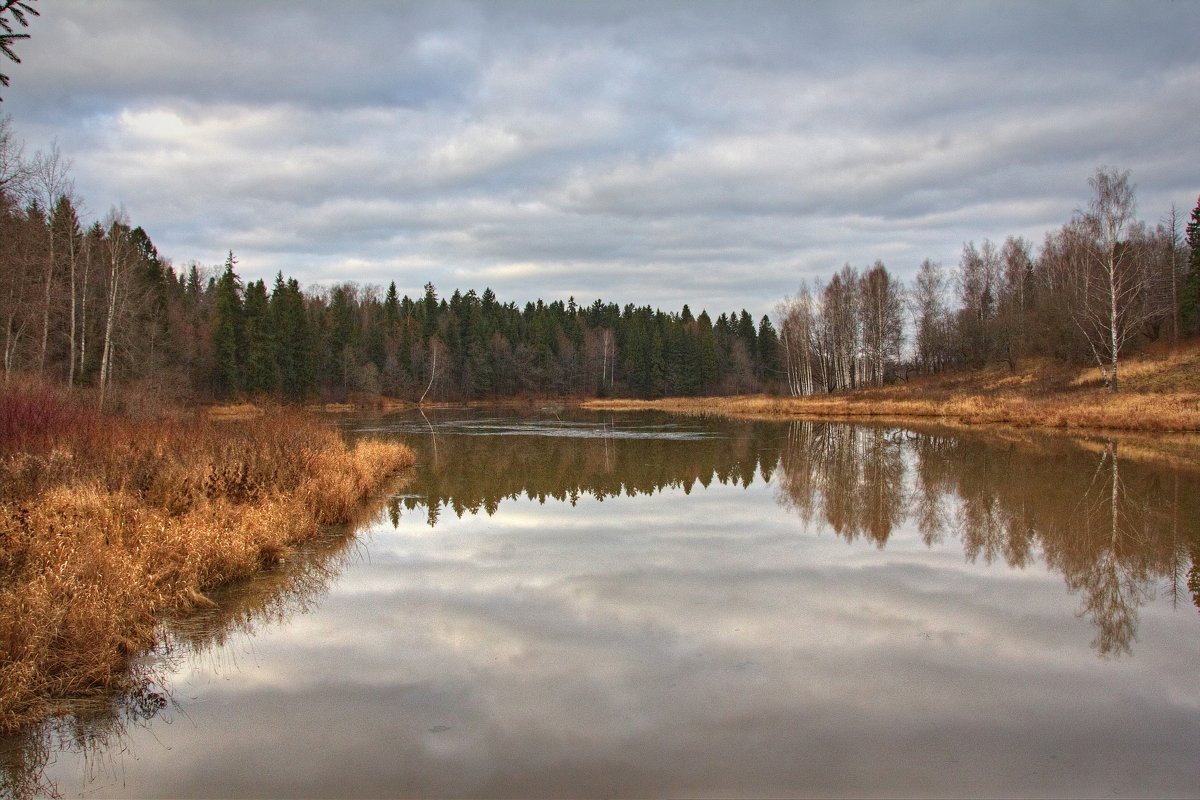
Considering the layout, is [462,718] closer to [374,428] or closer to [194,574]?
[194,574]

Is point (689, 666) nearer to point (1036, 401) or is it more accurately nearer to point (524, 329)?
point (1036, 401)

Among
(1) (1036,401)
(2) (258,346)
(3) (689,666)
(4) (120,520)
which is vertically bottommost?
(3) (689,666)

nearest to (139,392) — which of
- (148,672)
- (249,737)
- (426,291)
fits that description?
(148,672)

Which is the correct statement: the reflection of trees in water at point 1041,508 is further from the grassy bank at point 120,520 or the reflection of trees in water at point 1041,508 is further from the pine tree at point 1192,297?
the pine tree at point 1192,297

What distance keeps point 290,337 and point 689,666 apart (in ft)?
207

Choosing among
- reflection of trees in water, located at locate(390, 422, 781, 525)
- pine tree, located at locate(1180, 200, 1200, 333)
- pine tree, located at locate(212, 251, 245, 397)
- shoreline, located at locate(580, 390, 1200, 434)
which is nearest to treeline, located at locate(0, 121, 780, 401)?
pine tree, located at locate(212, 251, 245, 397)

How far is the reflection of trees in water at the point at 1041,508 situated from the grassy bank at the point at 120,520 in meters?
8.85

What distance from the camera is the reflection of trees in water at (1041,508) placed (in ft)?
30.6

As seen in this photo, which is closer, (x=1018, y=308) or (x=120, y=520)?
(x=120, y=520)

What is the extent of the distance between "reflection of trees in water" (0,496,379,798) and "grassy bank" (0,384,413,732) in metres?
0.18

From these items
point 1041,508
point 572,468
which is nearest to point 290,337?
point 572,468

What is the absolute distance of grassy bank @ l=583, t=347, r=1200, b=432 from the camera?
2872 centimetres

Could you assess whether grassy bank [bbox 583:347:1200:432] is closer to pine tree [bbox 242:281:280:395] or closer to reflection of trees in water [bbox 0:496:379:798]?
reflection of trees in water [bbox 0:496:379:798]

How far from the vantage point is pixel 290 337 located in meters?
63.3
